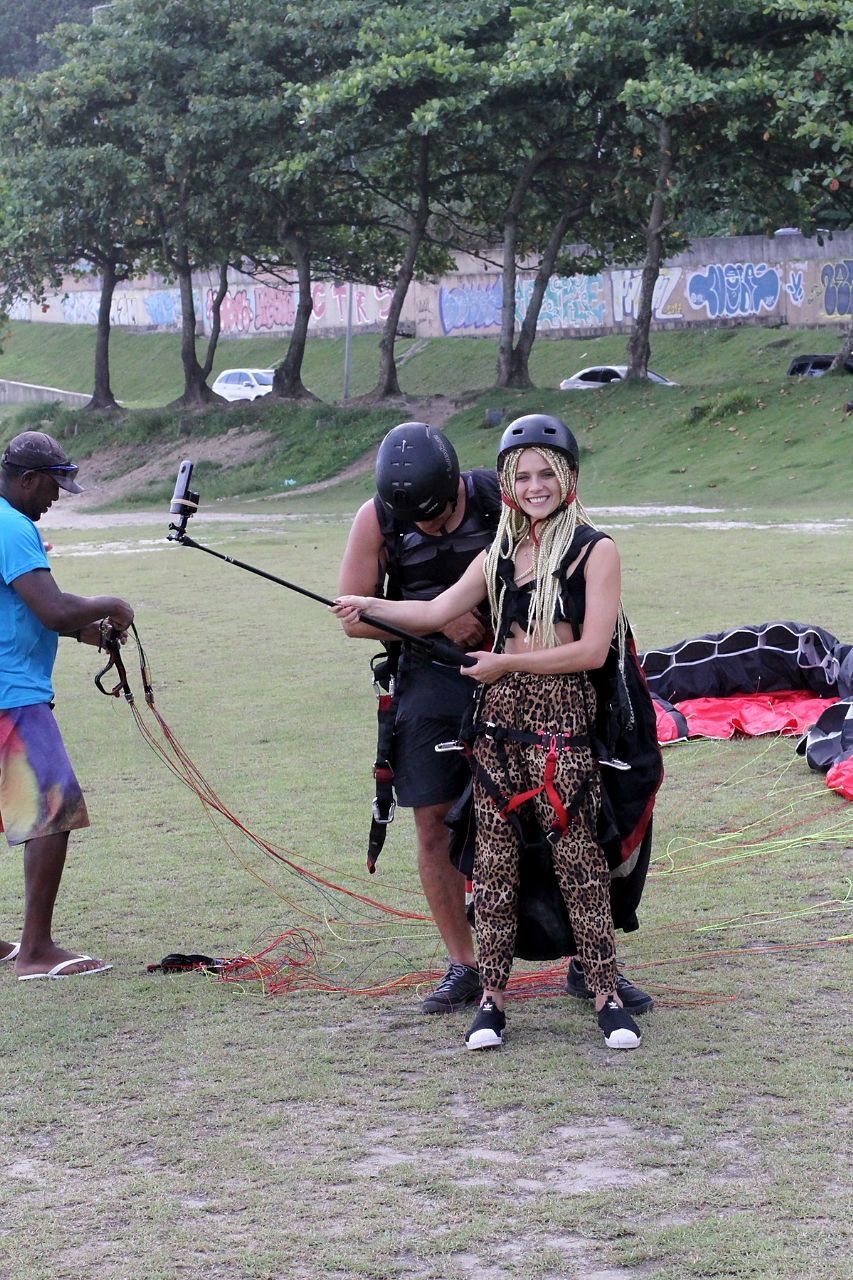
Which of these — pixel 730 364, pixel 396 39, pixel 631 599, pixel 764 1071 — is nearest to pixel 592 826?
pixel 764 1071

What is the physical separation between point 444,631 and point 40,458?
5.12 ft

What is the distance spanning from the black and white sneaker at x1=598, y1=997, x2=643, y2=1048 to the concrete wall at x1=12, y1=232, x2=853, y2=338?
3569 centimetres

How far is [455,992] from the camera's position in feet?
16.1

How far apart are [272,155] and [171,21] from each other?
448 cm

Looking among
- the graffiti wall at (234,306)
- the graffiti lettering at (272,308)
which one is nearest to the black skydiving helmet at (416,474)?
the graffiti wall at (234,306)

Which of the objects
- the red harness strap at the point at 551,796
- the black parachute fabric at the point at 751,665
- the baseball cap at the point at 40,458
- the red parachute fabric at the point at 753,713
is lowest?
the red parachute fabric at the point at 753,713

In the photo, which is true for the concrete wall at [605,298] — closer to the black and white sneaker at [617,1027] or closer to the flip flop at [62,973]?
the flip flop at [62,973]

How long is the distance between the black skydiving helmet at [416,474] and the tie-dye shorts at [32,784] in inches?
59.2

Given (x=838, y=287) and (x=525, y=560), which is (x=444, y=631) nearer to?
(x=525, y=560)

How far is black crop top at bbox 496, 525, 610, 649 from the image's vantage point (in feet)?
14.8

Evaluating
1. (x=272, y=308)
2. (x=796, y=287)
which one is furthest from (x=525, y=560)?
(x=272, y=308)

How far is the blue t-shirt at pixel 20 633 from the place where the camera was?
17.1ft

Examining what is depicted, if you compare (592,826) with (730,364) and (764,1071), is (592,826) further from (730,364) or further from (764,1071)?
(730,364)

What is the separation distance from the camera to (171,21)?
111 ft
